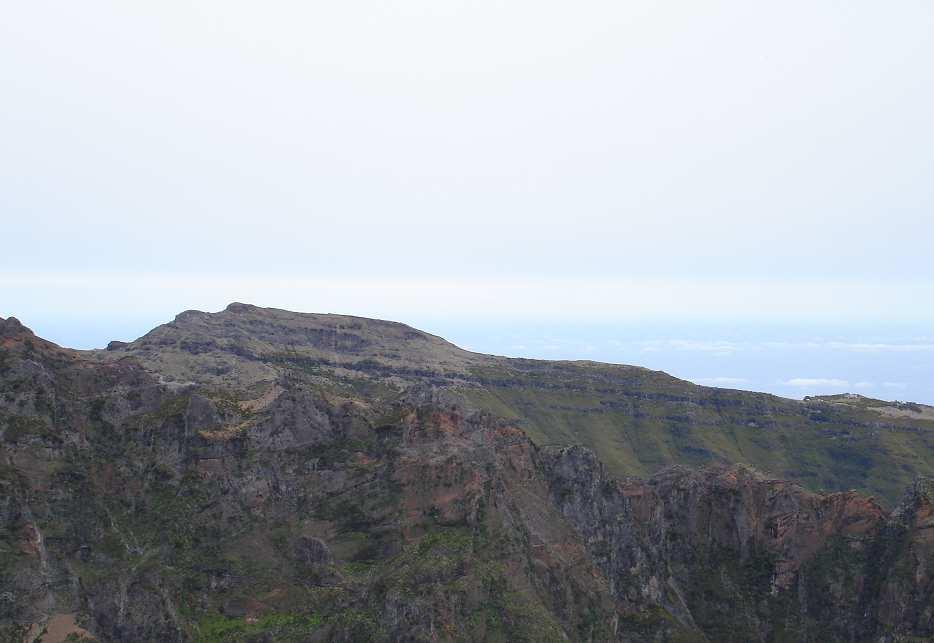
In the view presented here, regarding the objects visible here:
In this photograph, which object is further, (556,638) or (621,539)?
(621,539)

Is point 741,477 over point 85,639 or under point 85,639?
over

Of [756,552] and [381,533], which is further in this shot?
[756,552]

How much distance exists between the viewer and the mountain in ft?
365

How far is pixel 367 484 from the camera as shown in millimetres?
136250

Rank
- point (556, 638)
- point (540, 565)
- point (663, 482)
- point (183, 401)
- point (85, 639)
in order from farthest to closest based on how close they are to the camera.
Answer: point (663, 482), point (183, 401), point (540, 565), point (556, 638), point (85, 639)

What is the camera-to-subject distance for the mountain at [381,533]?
111 m

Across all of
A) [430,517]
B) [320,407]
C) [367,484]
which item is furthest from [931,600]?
[320,407]

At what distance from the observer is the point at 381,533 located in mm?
129000

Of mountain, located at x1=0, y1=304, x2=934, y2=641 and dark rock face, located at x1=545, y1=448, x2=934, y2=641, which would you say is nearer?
mountain, located at x1=0, y1=304, x2=934, y2=641

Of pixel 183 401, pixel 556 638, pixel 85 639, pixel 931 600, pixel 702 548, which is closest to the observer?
pixel 85 639

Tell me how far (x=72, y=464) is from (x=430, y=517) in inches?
2206

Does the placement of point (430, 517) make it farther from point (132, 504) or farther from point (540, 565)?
point (132, 504)

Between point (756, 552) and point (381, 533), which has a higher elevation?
point (381, 533)

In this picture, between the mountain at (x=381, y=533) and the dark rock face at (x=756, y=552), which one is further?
the dark rock face at (x=756, y=552)
